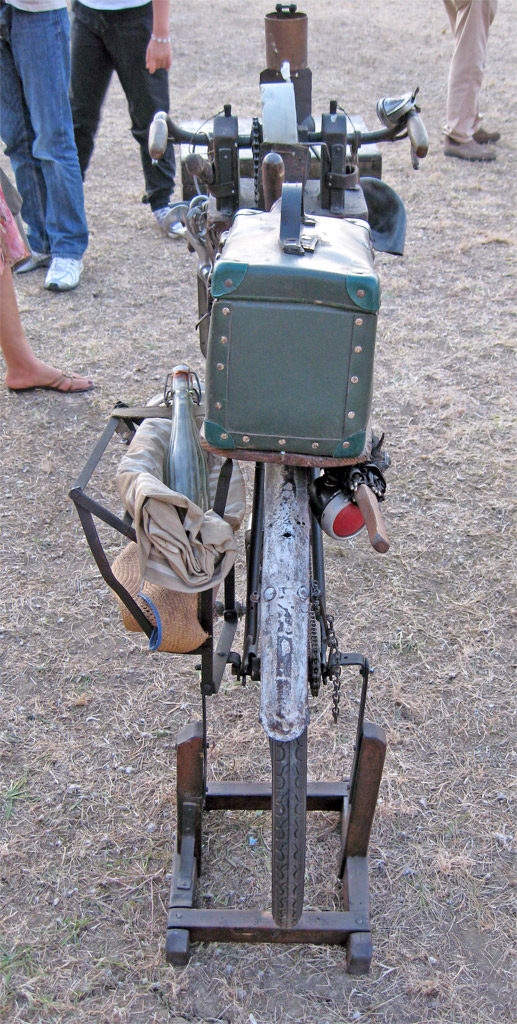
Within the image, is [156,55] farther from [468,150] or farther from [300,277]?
[300,277]

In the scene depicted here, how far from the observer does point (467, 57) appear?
6.37 meters

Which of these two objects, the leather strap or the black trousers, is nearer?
the leather strap

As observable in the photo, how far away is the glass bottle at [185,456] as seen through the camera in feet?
5.87

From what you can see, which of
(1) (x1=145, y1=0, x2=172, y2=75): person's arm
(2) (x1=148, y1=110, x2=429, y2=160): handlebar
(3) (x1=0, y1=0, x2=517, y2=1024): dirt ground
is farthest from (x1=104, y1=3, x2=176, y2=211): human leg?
(2) (x1=148, y1=110, x2=429, y2=160): handlebar

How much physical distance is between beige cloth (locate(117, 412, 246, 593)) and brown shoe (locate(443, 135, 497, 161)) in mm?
5858

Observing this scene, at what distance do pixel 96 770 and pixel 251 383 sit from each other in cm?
127

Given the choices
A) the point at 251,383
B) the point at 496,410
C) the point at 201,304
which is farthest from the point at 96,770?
the point at 496,410

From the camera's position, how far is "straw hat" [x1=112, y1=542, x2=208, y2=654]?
1.71 m

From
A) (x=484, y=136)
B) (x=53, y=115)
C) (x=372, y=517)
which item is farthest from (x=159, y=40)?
(x=372, y=517)

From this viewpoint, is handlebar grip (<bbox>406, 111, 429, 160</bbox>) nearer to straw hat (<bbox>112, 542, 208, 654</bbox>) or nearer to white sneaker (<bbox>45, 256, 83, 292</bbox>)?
straw hat (<bbox>112, 542, 208, 654</bbox>)

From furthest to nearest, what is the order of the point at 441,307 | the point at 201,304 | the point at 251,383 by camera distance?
1. the point at 441,307
2. the point at 201,304
3. the point at 251,383

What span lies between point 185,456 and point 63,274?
334cm

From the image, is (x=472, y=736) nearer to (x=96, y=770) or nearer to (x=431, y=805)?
(x=431, y=805)

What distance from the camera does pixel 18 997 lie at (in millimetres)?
1746
